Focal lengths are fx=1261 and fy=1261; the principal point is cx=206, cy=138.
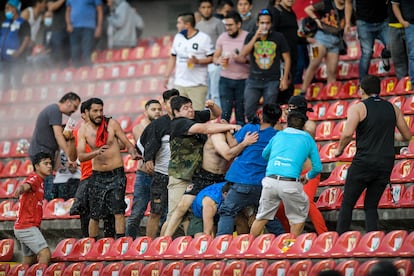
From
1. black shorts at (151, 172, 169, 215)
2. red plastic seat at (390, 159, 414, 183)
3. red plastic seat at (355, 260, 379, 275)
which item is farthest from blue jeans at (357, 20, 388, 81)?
red plastic seat at (355, 260, 379, 275)

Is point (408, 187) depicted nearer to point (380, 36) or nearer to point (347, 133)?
point (347, 133)

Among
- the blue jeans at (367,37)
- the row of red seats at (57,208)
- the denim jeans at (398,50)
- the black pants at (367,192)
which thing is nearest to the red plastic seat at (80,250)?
the row of red seats at (57,208)

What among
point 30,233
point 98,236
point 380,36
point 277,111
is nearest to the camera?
point 277,111

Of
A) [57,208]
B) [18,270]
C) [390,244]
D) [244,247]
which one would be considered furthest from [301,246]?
[57,208]

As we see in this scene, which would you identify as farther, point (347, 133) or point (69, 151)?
point (69, 151)

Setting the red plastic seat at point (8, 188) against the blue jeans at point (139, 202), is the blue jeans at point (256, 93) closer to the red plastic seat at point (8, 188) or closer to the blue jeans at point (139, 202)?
the blue jeans at point (139, 202)

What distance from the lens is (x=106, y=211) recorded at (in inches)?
561

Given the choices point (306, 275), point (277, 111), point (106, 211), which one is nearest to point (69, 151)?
point (106, 211)

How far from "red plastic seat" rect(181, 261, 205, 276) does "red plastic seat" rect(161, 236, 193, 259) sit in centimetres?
40

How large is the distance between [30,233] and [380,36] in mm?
5463

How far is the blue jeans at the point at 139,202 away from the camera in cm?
1462

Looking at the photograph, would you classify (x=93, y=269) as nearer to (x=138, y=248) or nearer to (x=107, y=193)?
(x=138, y=248)

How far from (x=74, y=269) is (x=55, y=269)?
0.27 metres

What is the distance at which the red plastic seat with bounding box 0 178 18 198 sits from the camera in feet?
57.4
